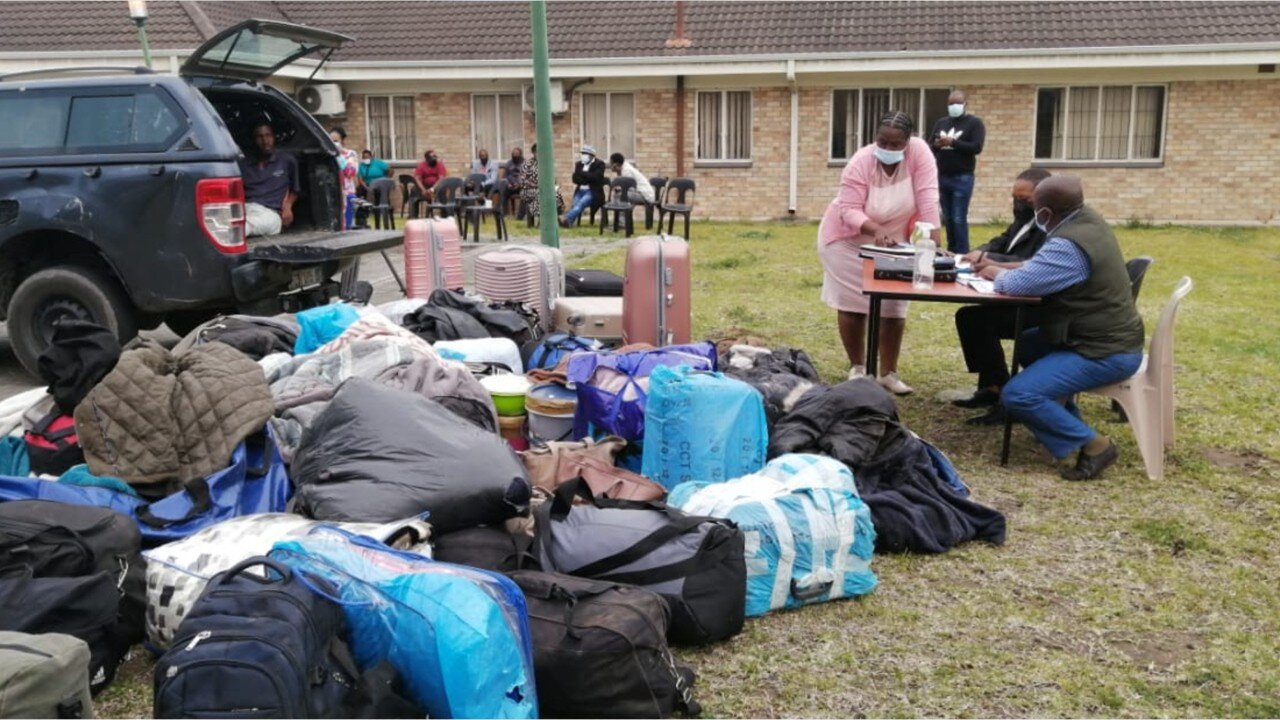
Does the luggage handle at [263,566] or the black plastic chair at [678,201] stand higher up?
the black plastic chair at [678,201]

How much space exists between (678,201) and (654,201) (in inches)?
37.1

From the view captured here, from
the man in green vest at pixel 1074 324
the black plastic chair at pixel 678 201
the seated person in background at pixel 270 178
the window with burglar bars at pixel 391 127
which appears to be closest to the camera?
the man in green vest at pixel 1074 324

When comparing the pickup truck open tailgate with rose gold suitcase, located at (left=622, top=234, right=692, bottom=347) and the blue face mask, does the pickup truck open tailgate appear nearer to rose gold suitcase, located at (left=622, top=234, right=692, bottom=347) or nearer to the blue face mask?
rose gold suitcase, located at (left=622, top=234, right=692, bottom=347)

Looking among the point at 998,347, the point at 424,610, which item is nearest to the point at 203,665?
the point at 424,610

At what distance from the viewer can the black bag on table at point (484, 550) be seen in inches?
155

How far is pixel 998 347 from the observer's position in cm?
704

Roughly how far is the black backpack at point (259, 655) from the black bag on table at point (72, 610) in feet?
1.62

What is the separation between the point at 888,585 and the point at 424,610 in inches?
78.3

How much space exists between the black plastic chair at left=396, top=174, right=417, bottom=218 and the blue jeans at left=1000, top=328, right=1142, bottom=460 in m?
15.9

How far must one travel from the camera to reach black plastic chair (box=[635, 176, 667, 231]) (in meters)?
18.5

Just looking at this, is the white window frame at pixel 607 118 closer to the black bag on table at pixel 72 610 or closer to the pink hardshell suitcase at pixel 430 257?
the pink hardshell suitcase at pixel 430 257

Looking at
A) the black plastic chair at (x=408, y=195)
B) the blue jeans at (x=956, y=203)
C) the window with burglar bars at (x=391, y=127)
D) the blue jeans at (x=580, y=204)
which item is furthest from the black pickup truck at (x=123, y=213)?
the window with burglar bars at (x=391, y=127)

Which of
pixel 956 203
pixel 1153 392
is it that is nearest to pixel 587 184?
pixel 956 203

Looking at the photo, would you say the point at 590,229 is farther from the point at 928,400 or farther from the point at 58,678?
the point at 58,678
